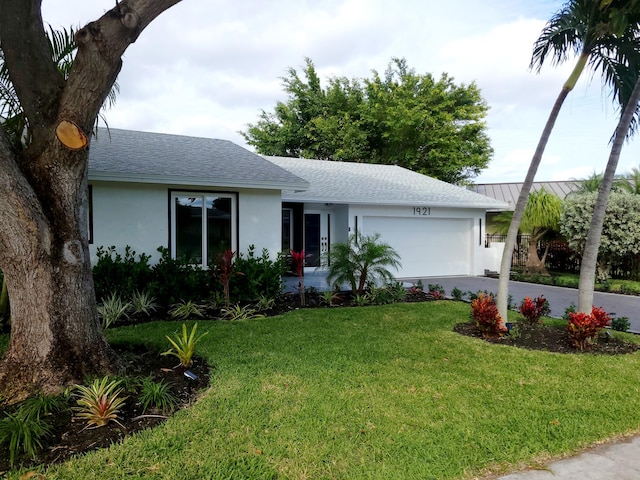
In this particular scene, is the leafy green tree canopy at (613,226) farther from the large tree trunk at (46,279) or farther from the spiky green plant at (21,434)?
the spiky green plant at (21,434)

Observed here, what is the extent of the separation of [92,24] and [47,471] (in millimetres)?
3766

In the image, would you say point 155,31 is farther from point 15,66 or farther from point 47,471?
point 47,471

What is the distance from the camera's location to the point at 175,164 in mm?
9336

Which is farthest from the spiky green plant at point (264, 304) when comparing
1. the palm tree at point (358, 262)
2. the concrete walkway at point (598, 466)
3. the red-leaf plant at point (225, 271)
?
A: the concrete walkway at point (598, 466)

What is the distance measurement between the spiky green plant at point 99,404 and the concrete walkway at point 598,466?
314 centimetres

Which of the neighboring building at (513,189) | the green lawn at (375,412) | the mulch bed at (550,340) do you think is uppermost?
the neighboring building at (513,189)

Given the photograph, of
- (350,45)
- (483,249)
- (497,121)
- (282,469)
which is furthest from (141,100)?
(497,121)

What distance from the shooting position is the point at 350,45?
19734 mm

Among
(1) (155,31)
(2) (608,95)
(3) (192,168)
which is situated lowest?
(3) (192,168)

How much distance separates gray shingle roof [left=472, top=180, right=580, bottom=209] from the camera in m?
21.8

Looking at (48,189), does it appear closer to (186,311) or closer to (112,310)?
(112,310)

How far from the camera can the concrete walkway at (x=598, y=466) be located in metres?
2.89

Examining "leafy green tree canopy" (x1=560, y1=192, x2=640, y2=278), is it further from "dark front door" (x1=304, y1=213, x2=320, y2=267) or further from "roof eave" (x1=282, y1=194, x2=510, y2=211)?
"dark front door" (x1=304, y1=213, x2=320, y2=267)

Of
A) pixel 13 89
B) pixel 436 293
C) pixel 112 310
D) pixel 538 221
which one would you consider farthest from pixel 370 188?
pixel 13 89
